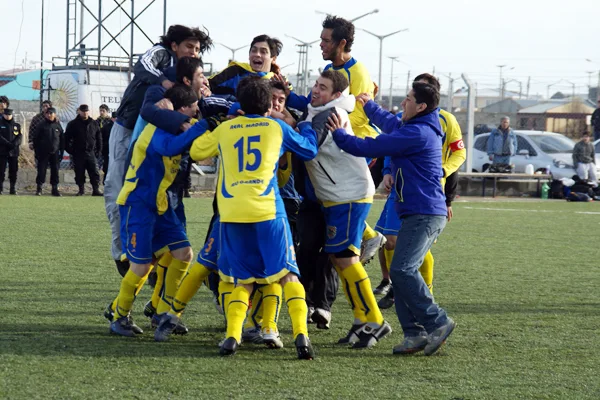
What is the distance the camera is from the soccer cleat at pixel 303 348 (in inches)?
209

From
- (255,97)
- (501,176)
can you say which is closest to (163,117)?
(255,97)

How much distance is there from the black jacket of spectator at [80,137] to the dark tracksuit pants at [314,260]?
14144 millimetres

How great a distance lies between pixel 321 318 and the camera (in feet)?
21.2

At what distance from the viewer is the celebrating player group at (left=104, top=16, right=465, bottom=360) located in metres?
5.43

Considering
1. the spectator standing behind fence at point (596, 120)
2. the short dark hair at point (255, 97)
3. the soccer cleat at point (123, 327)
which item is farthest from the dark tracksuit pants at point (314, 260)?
the spectator standing behind fence at point (596, 120)

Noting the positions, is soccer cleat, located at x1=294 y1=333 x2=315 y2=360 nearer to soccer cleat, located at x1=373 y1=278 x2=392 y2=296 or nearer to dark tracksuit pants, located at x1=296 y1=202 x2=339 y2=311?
dark tracksuit pants, located at x1=296 y1=202 x2=339 y2=311

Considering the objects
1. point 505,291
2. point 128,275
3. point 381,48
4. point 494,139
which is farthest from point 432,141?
point 381,48

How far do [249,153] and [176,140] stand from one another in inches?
21.9

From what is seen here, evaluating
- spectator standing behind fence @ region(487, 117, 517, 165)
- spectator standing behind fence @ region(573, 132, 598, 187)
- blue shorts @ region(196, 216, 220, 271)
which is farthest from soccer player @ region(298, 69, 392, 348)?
spectator standing behind fence @ region(487, 117, 517, 165)

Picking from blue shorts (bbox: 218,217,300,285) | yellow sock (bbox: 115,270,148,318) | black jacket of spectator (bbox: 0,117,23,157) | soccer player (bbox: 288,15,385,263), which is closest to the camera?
blue shorts (bbox: 218,217,300,285)

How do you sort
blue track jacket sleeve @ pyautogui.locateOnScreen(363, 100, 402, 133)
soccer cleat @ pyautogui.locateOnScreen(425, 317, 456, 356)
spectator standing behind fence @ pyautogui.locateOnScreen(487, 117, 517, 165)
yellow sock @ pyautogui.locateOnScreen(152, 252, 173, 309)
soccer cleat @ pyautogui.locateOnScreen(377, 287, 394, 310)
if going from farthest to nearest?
spectator standing behind fence @ pyautogui.locateOnScreen(487, 117, 517, 165) → soccer cleat @ pyautogui.locateOnScreen(377, 287, 394, 310) → yellow sock @ pyautogui.locateOnScreen(152, 252, 173, 309) → blue track jacket sleeve @ pyautogui.locateOnScreen(363, 100, 402, 133) → soccer cleat @ pyautogui.locateOnScreen(425, 317, 456, 356)

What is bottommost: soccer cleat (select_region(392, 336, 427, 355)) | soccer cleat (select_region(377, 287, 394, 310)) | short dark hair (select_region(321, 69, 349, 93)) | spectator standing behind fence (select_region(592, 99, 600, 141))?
soccer cleat (select_region(377, 287, 394, 310))

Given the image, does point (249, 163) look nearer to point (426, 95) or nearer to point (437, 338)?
point (426, 95)

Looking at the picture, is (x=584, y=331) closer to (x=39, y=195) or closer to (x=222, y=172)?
(x=222, y=172)
